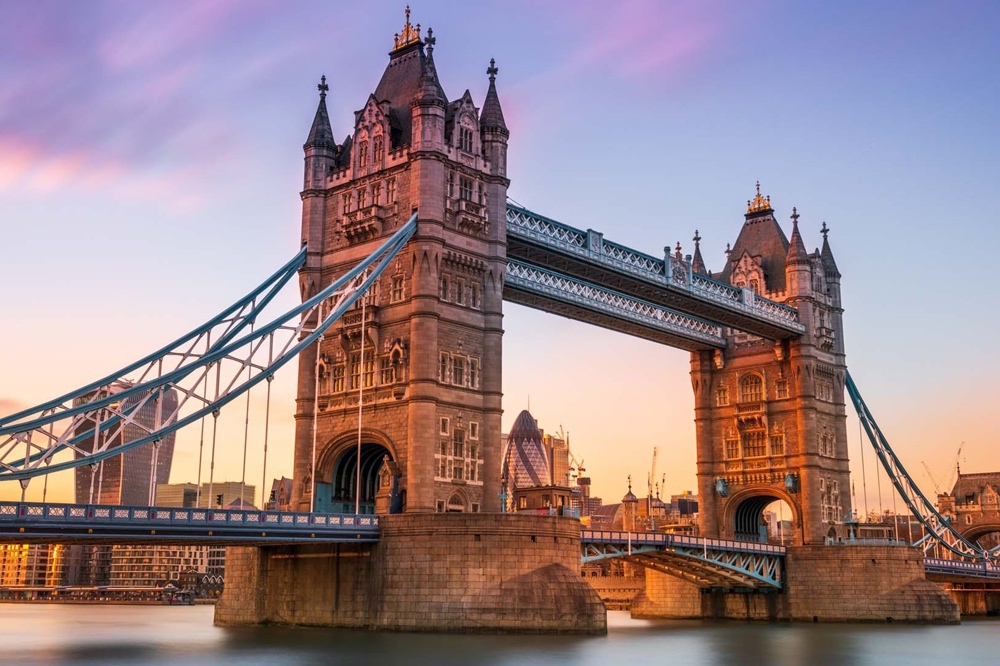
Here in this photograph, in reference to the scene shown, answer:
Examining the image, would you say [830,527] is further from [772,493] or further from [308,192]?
[308,192]

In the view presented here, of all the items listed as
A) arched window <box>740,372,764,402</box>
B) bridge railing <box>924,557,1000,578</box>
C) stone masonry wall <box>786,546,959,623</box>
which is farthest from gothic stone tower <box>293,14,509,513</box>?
→ bridge railing <box>924,557,1000,578</box>

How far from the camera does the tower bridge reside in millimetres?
53000

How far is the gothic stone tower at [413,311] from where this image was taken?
198 ft

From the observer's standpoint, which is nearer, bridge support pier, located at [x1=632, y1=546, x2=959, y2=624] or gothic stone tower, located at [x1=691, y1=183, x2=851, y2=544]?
bridge support pier, located at [x1=632, y1=546, x2=959, y2=624]

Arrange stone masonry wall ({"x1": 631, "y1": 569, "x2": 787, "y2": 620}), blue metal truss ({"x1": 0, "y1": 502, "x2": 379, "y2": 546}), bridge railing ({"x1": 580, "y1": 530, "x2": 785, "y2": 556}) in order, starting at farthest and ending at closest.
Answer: stone masonry wall ({"x1": 631, "y1": 569, "x2": 787, "y2": 620})
bridge railing ({"x1": 580, "y1": 530, "x2": 785, "y2": 556})
blue metal truss ({"x1": 0, "y1": 502, "x2": 379, "y2": 546})

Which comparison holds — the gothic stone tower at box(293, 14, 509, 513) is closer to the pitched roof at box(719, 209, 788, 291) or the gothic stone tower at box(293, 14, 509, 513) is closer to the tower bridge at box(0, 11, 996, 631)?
the tower bridge at box(0, 11, 996, 631)

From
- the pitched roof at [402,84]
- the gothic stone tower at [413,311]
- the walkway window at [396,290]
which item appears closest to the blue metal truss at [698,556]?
the gothic stone tower at [413,311]

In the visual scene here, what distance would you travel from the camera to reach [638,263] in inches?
3017

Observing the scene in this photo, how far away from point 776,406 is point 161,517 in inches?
2303

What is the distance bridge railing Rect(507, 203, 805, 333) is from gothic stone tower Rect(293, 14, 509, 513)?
11.3 feet

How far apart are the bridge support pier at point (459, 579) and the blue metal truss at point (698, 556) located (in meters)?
10.5

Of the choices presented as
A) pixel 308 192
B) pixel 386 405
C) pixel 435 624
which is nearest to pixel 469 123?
pixel 308 192

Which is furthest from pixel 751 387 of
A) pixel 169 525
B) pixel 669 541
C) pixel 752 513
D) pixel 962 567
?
pixel 169 525

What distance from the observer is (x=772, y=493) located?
92.0 metres
